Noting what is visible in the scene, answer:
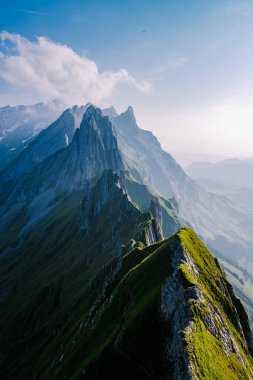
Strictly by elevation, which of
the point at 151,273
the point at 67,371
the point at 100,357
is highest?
the point at 151,273

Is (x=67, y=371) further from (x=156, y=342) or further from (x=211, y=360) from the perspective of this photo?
(x=211, y=360)

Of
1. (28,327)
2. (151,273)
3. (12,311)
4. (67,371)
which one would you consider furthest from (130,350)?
(12,311)

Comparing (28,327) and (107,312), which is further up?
(107,312)

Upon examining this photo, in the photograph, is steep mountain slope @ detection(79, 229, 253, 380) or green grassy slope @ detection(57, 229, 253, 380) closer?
steep mountain slope @ detection(79, 229, 253, 380)

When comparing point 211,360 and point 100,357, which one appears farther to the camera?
point 100,357

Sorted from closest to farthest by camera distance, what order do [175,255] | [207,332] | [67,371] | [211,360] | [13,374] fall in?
[211,360], [207,332], [175,255], [67,371], [13,374]

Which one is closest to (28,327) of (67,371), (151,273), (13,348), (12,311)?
(13,348)

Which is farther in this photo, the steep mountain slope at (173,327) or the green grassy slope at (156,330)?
the green grassy slope at (156,330)

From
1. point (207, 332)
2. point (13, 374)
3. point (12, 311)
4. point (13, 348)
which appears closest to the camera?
point (207, 332)

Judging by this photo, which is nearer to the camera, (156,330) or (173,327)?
(173,327)

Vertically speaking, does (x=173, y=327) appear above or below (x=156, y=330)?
above

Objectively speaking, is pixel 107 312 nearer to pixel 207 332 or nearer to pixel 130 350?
pixel 130 350
